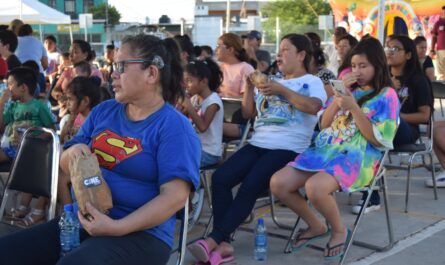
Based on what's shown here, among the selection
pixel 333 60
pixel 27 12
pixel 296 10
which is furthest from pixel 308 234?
pixel 296 10

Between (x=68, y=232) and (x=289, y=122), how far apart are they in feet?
7.31

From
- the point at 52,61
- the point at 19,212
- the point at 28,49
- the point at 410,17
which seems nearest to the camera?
the point at 19,212

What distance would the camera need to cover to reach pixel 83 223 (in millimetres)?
2750

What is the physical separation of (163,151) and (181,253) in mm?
516

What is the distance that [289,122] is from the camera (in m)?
4.73

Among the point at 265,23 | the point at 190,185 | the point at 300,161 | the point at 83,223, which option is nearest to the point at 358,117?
the point at 300,161

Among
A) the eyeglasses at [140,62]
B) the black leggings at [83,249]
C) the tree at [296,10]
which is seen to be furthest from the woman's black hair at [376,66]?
the tree at [296,10]

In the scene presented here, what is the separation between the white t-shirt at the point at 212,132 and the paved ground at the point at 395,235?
0.65 meters

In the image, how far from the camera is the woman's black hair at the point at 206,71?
535cm

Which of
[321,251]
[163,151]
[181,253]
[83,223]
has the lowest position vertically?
[321,251]

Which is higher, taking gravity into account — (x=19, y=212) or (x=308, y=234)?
(x=308, y=234)

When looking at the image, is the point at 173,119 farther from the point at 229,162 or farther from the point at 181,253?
the point at 229,162

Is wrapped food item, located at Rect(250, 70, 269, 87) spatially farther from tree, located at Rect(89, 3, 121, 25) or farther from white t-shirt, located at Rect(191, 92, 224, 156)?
tree, located at Rect(89, 3, 121, 25)

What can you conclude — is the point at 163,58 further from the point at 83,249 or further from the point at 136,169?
the point at 83,249
